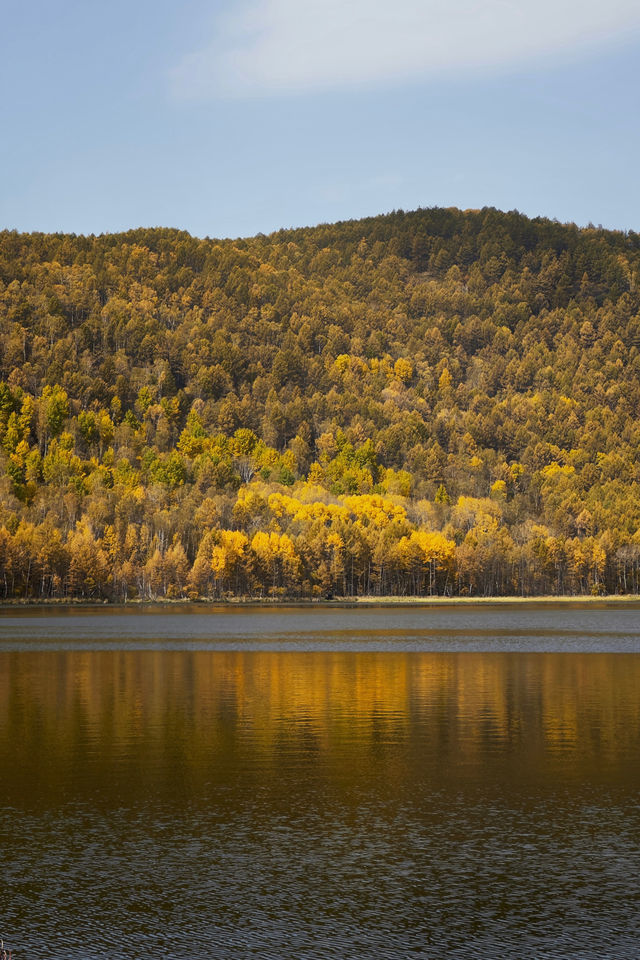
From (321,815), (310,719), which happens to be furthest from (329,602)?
(321,815)

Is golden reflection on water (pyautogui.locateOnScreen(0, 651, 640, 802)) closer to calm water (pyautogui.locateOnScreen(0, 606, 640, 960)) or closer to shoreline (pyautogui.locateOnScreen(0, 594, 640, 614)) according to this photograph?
calm water (pyautogui.locateOnScreen(0, 606, 640, 960))

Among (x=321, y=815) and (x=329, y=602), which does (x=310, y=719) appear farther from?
(x=329, y=602)

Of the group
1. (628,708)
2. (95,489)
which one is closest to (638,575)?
(95,489)

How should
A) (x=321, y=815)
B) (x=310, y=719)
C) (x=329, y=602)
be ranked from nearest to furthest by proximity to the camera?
(x=321, y=815)
(x=310, y=719)
(x=329, y=602)

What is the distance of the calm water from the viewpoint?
1842cm

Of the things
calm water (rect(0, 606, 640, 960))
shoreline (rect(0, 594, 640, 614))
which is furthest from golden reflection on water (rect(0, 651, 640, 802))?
shoreline (rect(0, 594, 640, 614))

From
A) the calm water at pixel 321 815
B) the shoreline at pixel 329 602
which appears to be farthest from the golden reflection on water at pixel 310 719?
the shoreline at pixel 329 602

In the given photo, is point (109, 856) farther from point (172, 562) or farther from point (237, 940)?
point (172, 562)

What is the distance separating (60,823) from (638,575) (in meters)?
179

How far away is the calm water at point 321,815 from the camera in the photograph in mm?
18422

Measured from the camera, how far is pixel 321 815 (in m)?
26.1

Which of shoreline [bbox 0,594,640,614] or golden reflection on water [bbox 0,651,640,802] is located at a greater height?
golden reflection on water [bbox 0,651,640,802]

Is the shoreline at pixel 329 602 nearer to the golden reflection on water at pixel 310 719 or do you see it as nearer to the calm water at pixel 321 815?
the golden reflection on water at pixel 310 719

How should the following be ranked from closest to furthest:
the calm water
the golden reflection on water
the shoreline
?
1. the calm water
2. the golden reflection on water
3. the shoreline
